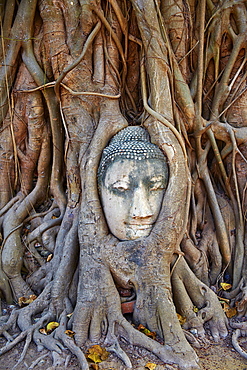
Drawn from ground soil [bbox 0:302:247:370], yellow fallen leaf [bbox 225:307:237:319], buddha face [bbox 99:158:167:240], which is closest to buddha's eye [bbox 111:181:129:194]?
buddha face [bbox 99:158:167:240]

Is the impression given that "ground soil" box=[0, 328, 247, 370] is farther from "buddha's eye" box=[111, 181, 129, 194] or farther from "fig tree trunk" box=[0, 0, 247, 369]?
"buddha's eye" box=[111, 181, 129, 194]

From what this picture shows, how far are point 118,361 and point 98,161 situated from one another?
156 cm

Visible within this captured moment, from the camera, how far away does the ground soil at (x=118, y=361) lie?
6.85 ft

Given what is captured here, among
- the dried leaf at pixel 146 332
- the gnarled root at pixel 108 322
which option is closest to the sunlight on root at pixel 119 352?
the gnarled root at pixel 108 322

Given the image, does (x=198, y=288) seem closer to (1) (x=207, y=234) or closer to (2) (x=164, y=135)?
(1) (x=207, y=234)

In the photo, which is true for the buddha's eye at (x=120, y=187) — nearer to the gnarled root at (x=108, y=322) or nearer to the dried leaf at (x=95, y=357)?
the gnarled root at (x=108, y=322)

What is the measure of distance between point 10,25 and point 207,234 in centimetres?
313

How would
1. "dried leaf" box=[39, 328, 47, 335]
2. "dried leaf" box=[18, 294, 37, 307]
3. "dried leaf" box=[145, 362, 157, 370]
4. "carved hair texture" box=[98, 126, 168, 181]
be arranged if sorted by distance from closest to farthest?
"dried leaf" box=[145, 362, 157, 370] → "dried leaf" box=[39, 328, 47, 335] → "carved hair texture" box=[98, 126, 168, 181] → "dried leaf" box=[18, 294, 37, 307]

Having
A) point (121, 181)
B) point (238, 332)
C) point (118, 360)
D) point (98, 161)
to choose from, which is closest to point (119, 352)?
point (118, 360)

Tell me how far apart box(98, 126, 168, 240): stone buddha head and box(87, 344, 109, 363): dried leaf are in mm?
837

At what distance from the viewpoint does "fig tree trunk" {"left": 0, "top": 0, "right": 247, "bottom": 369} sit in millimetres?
2467

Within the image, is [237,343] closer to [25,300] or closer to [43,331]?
[43,331]

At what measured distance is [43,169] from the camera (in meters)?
3.58

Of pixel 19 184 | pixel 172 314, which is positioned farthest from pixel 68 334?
pixel 19 184
